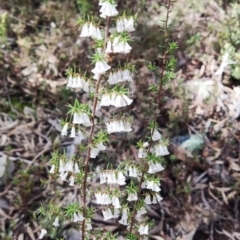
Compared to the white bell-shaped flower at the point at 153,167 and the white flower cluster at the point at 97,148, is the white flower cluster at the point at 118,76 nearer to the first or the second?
the white flower cluster at the point at 97,148

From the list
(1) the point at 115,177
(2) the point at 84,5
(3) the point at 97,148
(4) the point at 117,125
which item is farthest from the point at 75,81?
(2) the point at 84,5

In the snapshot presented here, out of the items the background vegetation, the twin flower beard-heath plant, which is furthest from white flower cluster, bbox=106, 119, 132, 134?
the background vegetation

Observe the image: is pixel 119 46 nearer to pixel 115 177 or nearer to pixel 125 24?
pixel 125 24

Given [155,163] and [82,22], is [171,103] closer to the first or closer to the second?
[155,163]

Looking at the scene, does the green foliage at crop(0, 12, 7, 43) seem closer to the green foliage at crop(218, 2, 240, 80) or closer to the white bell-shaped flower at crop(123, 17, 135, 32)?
the green foliage at crop(218, 2, 240, 80)

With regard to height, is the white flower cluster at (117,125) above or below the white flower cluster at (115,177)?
above

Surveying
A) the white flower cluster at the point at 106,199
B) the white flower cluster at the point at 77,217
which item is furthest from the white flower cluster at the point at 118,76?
the white flower cluster at the point at 77,217
